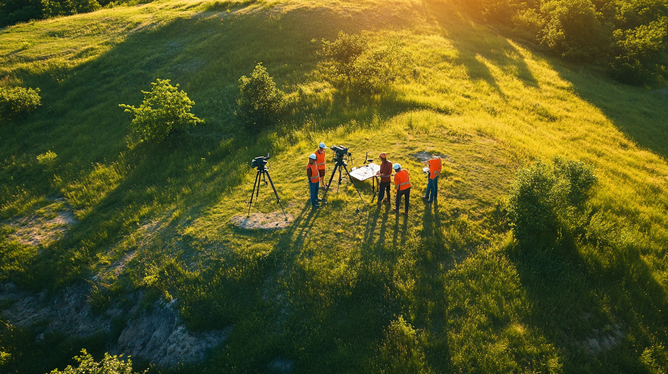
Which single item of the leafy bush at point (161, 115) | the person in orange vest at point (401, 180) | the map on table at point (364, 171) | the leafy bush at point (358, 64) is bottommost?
the map on table at point (364, 171)

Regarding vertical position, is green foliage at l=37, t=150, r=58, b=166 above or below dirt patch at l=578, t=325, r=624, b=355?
above

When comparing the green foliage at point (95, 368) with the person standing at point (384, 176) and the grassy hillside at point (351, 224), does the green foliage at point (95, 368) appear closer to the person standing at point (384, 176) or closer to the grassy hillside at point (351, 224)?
the grassy hillside at point (351, 224)

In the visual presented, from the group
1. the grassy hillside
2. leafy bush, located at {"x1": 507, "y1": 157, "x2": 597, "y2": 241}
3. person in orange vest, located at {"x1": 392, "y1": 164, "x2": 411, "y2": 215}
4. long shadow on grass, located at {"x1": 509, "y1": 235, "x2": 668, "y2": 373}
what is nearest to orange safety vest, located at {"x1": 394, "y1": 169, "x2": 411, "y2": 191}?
person in orange vest, located at {"x1": 392, "y1": 164, "x2": 411, "y2": 215}

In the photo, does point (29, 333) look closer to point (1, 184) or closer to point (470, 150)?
point (1, 184)

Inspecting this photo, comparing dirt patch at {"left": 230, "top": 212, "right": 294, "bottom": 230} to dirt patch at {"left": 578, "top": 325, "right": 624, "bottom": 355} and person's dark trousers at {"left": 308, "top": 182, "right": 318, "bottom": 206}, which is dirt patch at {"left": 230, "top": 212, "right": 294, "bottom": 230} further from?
dirt patch at {"left": 578, "top": 325, "right": 624, "bottom": 355}

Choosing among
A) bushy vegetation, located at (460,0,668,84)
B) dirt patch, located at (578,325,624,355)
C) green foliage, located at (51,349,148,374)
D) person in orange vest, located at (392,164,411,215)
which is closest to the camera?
green foliage, located at (51,349,148,374)

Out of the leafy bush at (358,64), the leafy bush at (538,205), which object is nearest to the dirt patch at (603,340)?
the leafy bush at (538,205)

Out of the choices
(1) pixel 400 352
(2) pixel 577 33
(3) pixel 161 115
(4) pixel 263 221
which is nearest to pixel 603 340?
(1) pixel 400 352
